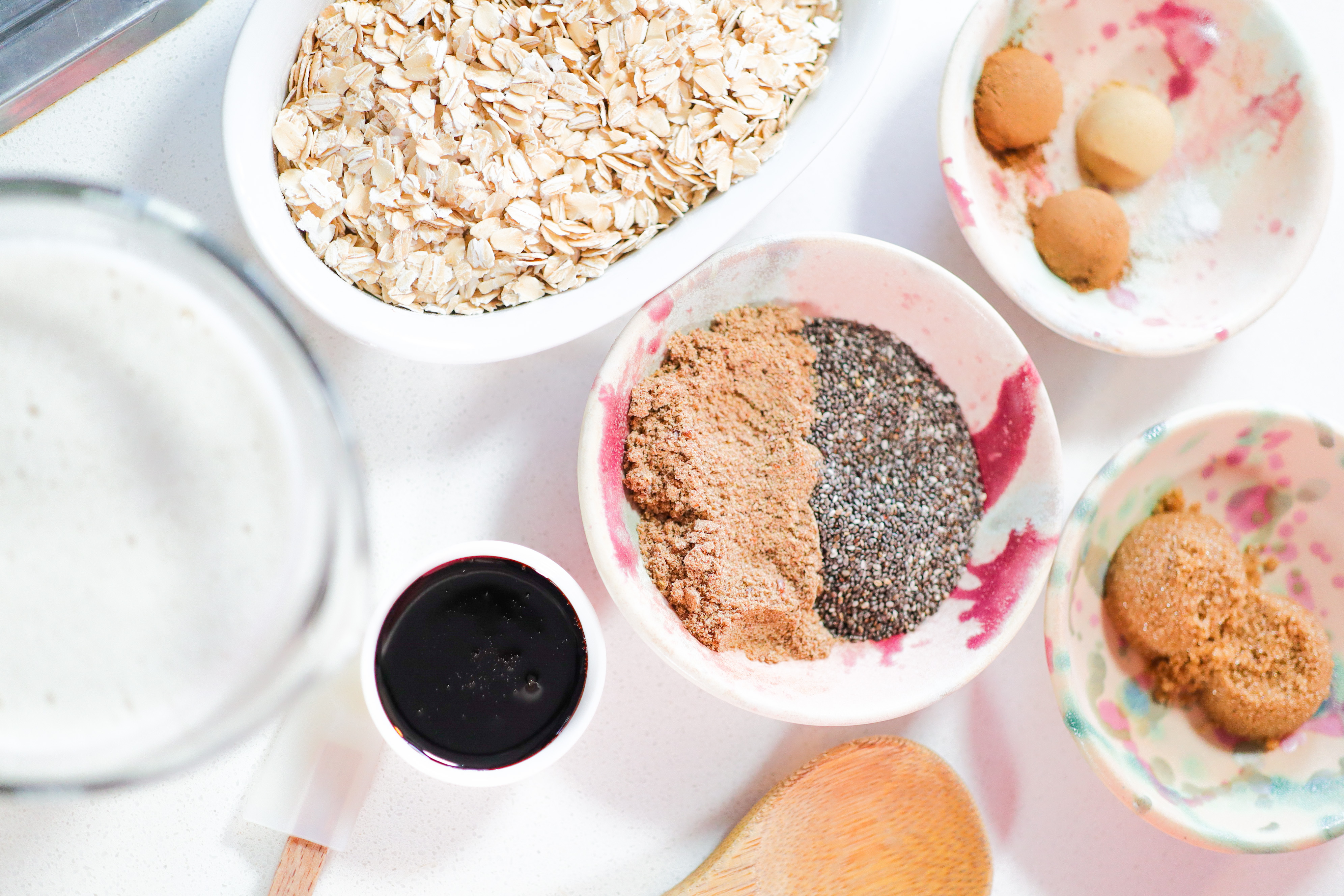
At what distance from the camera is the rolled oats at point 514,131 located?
802 mm

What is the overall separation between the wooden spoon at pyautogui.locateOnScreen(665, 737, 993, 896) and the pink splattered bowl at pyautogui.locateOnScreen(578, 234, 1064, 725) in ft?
0.35

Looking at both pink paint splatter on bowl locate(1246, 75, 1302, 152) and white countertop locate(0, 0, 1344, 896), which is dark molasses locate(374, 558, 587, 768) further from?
pink paint splatter on bowl locate(1246, 75, 1302, 152)

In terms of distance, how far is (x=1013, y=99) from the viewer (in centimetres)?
93

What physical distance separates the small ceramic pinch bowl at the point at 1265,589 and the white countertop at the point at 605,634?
7 centimetres

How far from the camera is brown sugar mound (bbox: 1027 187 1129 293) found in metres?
0.95

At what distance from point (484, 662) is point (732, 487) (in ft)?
0.89

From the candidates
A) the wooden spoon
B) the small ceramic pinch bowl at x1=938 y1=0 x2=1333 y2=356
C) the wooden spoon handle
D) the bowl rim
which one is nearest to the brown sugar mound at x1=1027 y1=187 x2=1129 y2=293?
the small ceramic pinch bowl at x1=938 y1=0 x2=1333 y2=356

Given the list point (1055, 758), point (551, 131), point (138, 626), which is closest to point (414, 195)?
point (551, 131)

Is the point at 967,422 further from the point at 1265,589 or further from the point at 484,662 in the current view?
the point at 484,662

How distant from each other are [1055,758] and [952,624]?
23 cm

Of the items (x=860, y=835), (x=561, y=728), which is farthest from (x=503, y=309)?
(x=860, y=835)

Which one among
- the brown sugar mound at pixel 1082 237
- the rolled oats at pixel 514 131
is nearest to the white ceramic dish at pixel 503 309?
the rolled oats at pixel 514 131

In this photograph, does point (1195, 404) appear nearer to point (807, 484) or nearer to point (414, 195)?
point (807, 484)

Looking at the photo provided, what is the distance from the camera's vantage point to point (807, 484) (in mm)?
864
